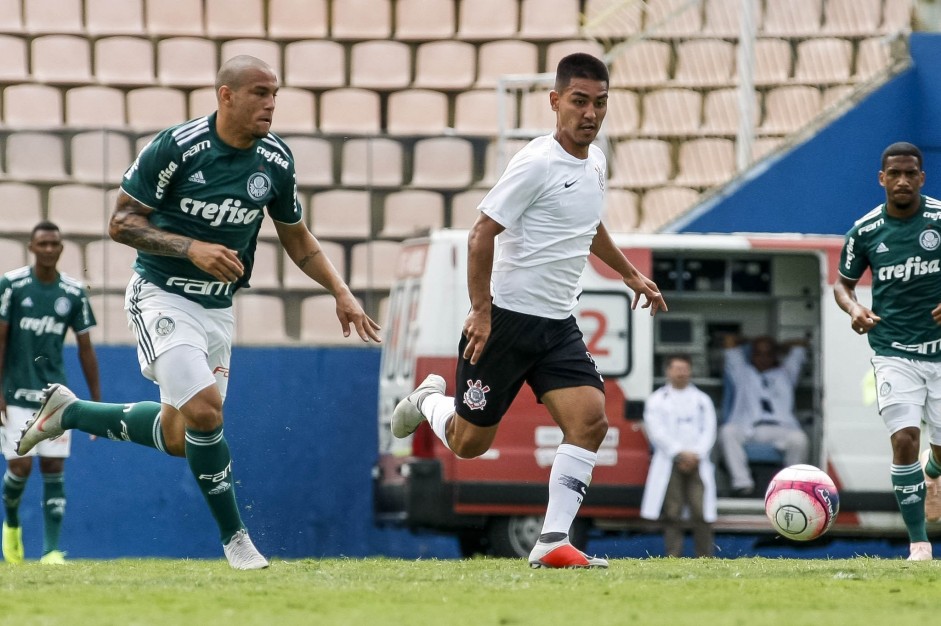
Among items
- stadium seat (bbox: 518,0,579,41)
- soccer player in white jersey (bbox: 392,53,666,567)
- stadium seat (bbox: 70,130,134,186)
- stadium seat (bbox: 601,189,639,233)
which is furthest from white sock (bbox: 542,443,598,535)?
stadium seat (bbox: 518,0,579,41)

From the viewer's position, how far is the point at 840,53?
1616 centimetres

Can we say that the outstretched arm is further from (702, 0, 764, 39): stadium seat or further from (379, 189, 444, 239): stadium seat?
(702, 0, 764, 39): stadium seat

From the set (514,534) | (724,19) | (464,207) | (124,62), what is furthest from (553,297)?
(124,62)

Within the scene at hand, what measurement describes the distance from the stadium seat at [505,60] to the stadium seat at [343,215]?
7.91 ft

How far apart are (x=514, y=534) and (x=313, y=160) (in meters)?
4.69

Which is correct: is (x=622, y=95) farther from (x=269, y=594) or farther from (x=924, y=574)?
(x=269, y=594)

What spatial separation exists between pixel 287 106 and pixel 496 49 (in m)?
2.32

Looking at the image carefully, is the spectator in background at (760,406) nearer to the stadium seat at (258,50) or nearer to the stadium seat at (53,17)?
the stadium seat at (258,50)

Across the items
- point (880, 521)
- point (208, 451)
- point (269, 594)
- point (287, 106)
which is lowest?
point (880, 521)

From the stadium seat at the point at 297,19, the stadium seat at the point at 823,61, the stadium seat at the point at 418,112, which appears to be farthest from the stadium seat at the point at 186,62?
the stadium seat at the point at 823,61

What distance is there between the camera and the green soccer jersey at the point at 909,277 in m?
8.73

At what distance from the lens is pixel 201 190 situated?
279 inches

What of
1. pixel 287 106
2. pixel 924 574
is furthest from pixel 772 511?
pixel 287 106

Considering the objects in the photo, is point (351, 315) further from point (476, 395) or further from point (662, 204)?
point (662, 204)
